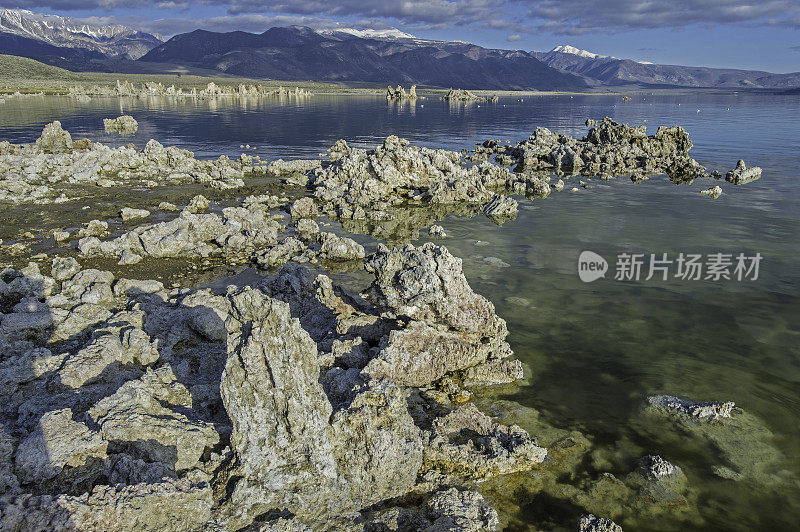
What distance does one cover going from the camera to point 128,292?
13.8 m

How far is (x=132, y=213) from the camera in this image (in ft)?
73.9

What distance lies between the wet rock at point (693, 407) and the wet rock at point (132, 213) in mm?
22983

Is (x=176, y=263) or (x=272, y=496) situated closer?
(x=272, y=496)

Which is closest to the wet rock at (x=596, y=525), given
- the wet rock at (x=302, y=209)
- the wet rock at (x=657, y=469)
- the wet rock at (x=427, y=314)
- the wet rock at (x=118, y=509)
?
the wet rock at (x=657, y=469)

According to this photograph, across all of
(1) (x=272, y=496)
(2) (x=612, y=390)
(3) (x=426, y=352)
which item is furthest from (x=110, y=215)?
(2) (x=612, y=390)

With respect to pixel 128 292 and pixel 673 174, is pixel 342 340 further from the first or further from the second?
pixel 673 174

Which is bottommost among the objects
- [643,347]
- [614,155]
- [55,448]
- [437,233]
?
[643,347]

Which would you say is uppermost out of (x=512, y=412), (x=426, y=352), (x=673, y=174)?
(x=673, y=174)

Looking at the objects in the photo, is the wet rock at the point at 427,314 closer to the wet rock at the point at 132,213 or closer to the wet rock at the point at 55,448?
the wet rock at the point at 55,448

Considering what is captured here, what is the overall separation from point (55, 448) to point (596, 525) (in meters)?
7.72

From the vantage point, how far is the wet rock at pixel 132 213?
2233 centimetres

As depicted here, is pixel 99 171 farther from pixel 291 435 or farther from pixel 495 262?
pixel 291 435

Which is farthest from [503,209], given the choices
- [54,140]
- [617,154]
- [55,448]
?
[54,140]

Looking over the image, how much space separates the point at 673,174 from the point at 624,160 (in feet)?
13.1
